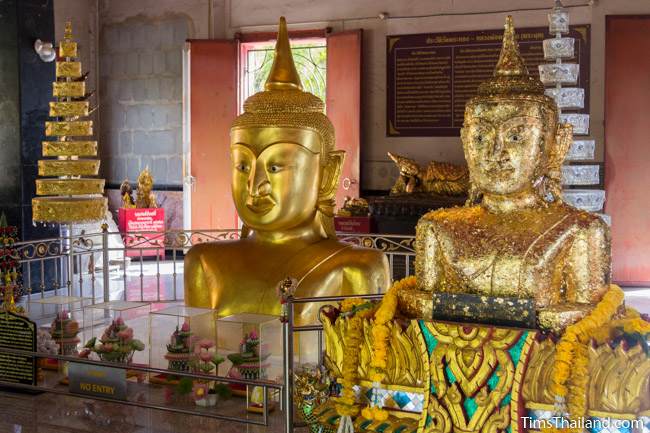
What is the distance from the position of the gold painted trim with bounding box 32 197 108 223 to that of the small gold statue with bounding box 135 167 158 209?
244cm

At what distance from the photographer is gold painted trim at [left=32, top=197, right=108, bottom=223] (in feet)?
25.5

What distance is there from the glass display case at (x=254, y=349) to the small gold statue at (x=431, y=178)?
5020 mm

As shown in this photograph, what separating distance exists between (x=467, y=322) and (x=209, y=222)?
26.1 feet

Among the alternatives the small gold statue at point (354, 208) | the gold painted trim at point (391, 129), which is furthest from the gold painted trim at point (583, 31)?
the small gold statue at point (354, 208)

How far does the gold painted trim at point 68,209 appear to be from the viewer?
777 cm

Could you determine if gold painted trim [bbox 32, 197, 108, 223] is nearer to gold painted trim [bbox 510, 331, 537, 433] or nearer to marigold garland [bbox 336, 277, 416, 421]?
marigold garland [bbox 336, 277, 416, 421]

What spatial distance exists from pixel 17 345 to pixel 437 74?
6.68 metres

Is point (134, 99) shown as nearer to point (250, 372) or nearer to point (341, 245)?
point (341, 245)

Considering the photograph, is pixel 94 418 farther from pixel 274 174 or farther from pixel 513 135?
pixel 513 135

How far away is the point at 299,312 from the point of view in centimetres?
455

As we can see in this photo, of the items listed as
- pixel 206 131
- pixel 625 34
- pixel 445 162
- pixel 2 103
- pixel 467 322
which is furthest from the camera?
pixel 206 131

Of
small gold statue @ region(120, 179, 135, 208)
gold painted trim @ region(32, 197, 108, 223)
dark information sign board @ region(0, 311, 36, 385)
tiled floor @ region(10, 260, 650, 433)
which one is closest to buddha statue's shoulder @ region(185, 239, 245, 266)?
tiled floor @ region(10, 260, 650, 433)

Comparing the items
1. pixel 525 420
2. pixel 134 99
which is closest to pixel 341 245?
pixel 525 420

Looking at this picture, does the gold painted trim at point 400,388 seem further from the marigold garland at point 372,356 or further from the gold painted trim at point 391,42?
the gold painted trim at point 391,42
